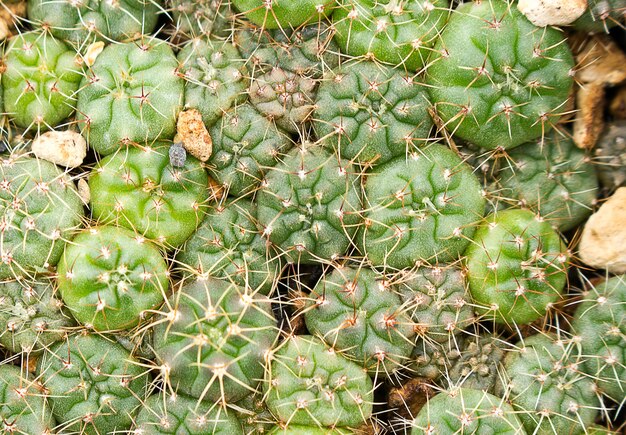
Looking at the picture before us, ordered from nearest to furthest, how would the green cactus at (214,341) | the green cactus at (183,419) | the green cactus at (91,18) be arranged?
1. the green cactus at (214,341)
2. the green cactus at (183,419)
3. the green cactus at (91,18)

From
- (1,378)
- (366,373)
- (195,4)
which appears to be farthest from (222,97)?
(1,378)

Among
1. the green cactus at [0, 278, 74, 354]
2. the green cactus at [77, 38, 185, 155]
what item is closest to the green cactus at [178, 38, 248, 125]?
the green cactus at [77, 38, 185, 155]

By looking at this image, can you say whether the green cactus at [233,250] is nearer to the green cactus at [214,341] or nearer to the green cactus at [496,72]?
the green cactus at [214,341]

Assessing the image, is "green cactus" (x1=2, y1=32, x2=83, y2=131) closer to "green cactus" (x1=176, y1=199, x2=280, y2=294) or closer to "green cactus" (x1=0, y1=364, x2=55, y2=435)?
"green cactus" (x1=176, y1=199, x2=280, y2=294)

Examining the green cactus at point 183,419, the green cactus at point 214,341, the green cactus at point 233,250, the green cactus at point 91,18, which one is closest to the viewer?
the green cactus at point 214,341

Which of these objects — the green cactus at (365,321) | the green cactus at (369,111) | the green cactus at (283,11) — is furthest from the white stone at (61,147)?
the green cactus at (365,321)

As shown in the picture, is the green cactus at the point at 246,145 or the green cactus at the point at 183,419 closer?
the green cactus at the point at 183,419
